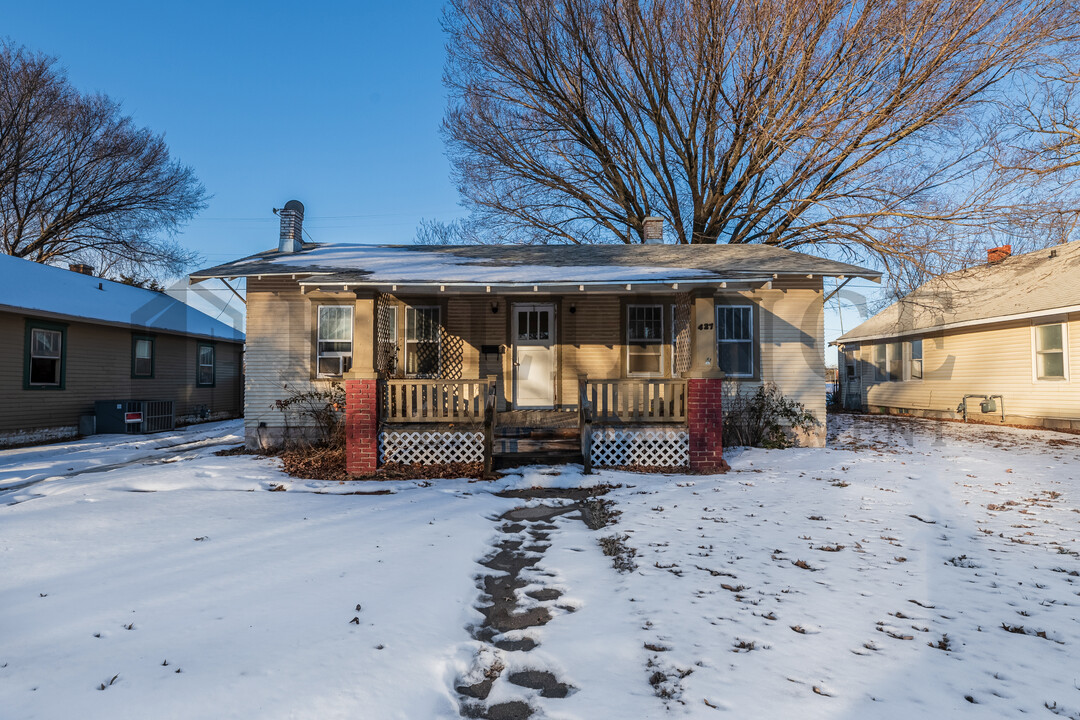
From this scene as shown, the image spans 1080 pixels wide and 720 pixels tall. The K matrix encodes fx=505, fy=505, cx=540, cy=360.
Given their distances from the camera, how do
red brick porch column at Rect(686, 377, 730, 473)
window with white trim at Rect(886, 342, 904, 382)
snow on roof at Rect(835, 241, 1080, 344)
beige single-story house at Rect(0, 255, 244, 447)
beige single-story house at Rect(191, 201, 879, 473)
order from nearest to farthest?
red brick porch column at Rect(686, 377, 730, 473)
beige single-story house at Rect(191, 201, 879, 473)
beige single-story house at Rect(0, 255, 244, 447)
snow on roof at Rect(835, 241, 1080, 344)
window with white trim at Rect(886, 342, 904, 382)

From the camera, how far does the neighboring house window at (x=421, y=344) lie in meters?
10.8

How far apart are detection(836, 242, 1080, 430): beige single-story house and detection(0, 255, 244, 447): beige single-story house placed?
72.5 ft

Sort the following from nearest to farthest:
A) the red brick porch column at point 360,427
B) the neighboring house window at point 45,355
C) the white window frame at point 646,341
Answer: the red brick porch column at point 360,427 < the white window frame at point 646,341 < the neighboring house window at point 45,355

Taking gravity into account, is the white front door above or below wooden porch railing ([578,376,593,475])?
above

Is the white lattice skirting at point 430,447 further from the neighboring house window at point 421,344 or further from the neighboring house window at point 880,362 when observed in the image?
the neighboring house window at point 880,362

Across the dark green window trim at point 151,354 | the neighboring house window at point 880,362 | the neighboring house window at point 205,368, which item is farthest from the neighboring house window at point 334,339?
the neighboring house window at point 880,362

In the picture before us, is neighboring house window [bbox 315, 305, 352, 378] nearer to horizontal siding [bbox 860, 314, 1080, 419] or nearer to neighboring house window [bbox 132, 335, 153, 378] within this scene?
neighboring house window [bbox 132, 335, 153, 378]

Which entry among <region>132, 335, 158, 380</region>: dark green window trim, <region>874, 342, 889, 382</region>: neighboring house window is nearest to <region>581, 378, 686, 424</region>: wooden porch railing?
<region>132, 335, 158, 380</region>: dark green window trim

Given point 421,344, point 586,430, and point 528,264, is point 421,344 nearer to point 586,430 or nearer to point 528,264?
point 528,264

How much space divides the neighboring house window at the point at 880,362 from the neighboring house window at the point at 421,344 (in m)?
17.5

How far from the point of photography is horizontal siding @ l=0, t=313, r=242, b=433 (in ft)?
37.8

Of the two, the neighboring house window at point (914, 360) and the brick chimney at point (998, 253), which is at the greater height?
the brick chimney at point (998, 253)

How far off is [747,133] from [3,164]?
2774cm

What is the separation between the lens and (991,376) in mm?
14727
